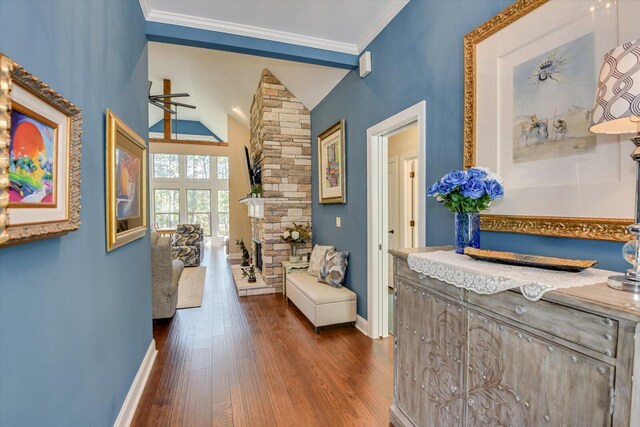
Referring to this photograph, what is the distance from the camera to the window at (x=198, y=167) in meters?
10.9

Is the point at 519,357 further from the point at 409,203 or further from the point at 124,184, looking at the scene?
the point at 409,203

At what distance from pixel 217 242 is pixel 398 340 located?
1014 centimetres

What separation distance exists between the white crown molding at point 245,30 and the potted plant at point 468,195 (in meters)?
2.30

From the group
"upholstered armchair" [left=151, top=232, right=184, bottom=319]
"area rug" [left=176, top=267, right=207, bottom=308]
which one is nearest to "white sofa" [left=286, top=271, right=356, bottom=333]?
"upholstered armchair" [left=151, top=232, right=184, bottom=319]

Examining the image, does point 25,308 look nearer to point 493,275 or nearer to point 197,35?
point 493,275

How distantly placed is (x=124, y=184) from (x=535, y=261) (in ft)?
7.46

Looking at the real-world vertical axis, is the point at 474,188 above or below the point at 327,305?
above

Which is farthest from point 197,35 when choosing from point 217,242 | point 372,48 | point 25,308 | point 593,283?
point 217,242

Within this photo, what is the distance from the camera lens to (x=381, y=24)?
8.79 ft

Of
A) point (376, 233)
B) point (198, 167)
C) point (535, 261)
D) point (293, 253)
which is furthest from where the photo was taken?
point (198, 167)

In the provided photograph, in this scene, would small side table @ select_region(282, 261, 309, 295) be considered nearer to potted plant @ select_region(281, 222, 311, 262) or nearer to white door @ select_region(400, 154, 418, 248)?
potted plant @ select_region(281, 222, 311, 262)

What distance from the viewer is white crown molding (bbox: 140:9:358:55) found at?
8.69 ft

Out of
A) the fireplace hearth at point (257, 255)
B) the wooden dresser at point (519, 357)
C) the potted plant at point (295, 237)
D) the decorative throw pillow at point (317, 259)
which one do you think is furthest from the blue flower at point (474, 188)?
the fireplace hearth at point (257, 255)

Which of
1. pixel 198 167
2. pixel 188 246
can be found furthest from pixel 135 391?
pixel 198 167
